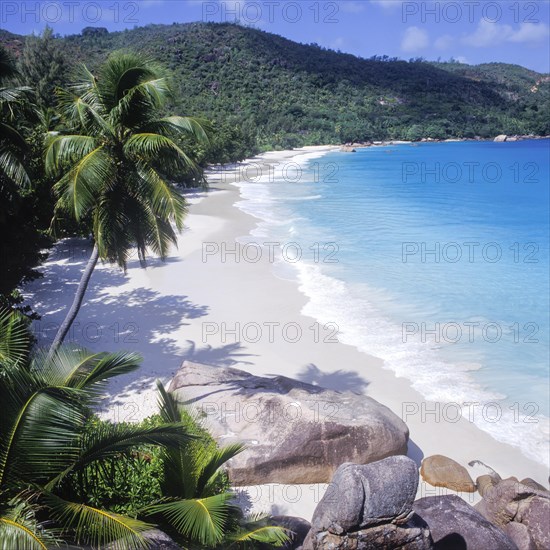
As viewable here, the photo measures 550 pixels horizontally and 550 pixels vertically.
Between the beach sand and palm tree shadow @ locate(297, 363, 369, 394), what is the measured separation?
0.02 m

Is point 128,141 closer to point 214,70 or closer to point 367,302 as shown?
point 367,302

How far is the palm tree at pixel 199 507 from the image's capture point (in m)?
5.00

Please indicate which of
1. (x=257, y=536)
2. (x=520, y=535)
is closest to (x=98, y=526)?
(x=257, y=536)

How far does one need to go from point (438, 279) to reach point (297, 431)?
44.7 ft

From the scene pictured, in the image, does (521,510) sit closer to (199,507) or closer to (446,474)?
(446,474)

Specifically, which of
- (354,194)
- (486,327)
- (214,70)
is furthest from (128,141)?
(214,70)

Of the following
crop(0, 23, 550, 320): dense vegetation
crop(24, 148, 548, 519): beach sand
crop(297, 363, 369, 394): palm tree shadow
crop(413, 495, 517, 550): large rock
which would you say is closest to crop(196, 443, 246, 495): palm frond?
crop(24, 148, 548, 519): beach sand

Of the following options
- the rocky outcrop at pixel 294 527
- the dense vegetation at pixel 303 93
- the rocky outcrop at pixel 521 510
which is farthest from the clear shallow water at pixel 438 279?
the dense vegetation at pixel 303 93

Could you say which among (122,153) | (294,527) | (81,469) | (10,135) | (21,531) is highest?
(10,135)

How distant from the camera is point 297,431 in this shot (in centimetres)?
879

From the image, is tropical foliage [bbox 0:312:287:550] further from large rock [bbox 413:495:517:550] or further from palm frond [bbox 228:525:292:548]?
large rock [bbox 413:495:517:550]

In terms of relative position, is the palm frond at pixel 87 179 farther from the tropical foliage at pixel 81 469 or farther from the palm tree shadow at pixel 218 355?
the palm tree shadow at pixel 218 355

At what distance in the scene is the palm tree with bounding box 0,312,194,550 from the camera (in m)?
4.29

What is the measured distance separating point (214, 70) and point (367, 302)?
3783 inches
